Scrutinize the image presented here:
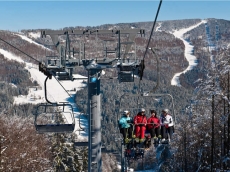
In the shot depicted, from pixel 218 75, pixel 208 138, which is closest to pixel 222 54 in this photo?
pixel 218 75

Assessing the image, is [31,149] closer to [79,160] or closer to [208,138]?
[79,160]

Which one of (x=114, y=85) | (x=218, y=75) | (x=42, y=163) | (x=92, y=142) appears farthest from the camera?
(x=114, y=85)

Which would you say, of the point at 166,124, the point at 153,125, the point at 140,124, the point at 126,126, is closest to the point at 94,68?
the point at 126,126

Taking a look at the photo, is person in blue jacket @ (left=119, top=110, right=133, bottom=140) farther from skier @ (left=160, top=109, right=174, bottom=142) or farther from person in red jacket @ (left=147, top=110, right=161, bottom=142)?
skier @ (left=160, top=109, right=174, bottom=142)

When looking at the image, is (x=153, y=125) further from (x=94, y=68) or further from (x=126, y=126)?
(x=94, y=68)

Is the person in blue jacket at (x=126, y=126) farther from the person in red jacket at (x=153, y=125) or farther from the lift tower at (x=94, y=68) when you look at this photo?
the lift tower at (x=94, y=68)

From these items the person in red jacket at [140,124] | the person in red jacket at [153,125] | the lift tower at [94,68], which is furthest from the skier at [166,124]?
the lift tower at [94,68]

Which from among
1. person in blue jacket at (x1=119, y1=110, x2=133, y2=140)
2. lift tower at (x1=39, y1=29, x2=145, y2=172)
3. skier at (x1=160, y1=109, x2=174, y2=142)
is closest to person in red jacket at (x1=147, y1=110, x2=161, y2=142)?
skier at (x1=160, y1=109, x2=174, y2=142)
